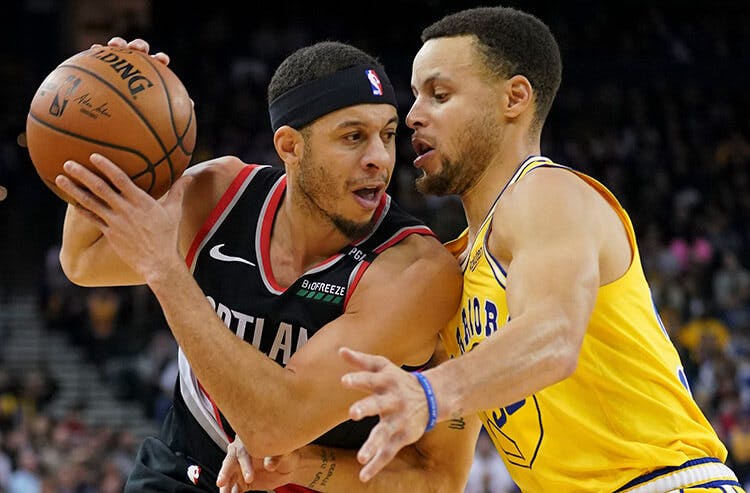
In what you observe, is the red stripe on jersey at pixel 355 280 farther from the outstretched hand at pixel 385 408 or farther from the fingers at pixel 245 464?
the outstretched hand at pixel 385 408

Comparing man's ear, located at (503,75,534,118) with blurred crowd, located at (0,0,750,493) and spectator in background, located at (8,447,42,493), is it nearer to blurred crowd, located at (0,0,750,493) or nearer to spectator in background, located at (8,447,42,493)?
blurred crowd, located at (0,0,750,493)

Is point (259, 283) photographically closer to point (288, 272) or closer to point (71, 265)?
point (288, 272)

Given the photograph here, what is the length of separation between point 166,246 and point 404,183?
474 inches

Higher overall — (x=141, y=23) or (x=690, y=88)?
(x=141, y=23)

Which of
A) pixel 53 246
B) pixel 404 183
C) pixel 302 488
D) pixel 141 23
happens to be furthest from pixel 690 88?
pixel 302 488

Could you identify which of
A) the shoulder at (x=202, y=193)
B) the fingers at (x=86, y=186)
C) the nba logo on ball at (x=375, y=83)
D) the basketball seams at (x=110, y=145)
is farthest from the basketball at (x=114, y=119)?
the nba logo on ball at (x=375, y=83)

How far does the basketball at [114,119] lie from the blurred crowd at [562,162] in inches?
279

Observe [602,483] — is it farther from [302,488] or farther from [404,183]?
[404,183]

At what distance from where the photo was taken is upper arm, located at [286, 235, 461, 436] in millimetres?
3346

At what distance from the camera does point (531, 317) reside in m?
2.72

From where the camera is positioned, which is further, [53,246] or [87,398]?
[53,246]

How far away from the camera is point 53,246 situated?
14.6 metres

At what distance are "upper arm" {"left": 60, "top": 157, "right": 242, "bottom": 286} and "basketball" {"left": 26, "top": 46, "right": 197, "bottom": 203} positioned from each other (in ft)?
1.15

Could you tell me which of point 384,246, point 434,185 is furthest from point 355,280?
point 434,185
